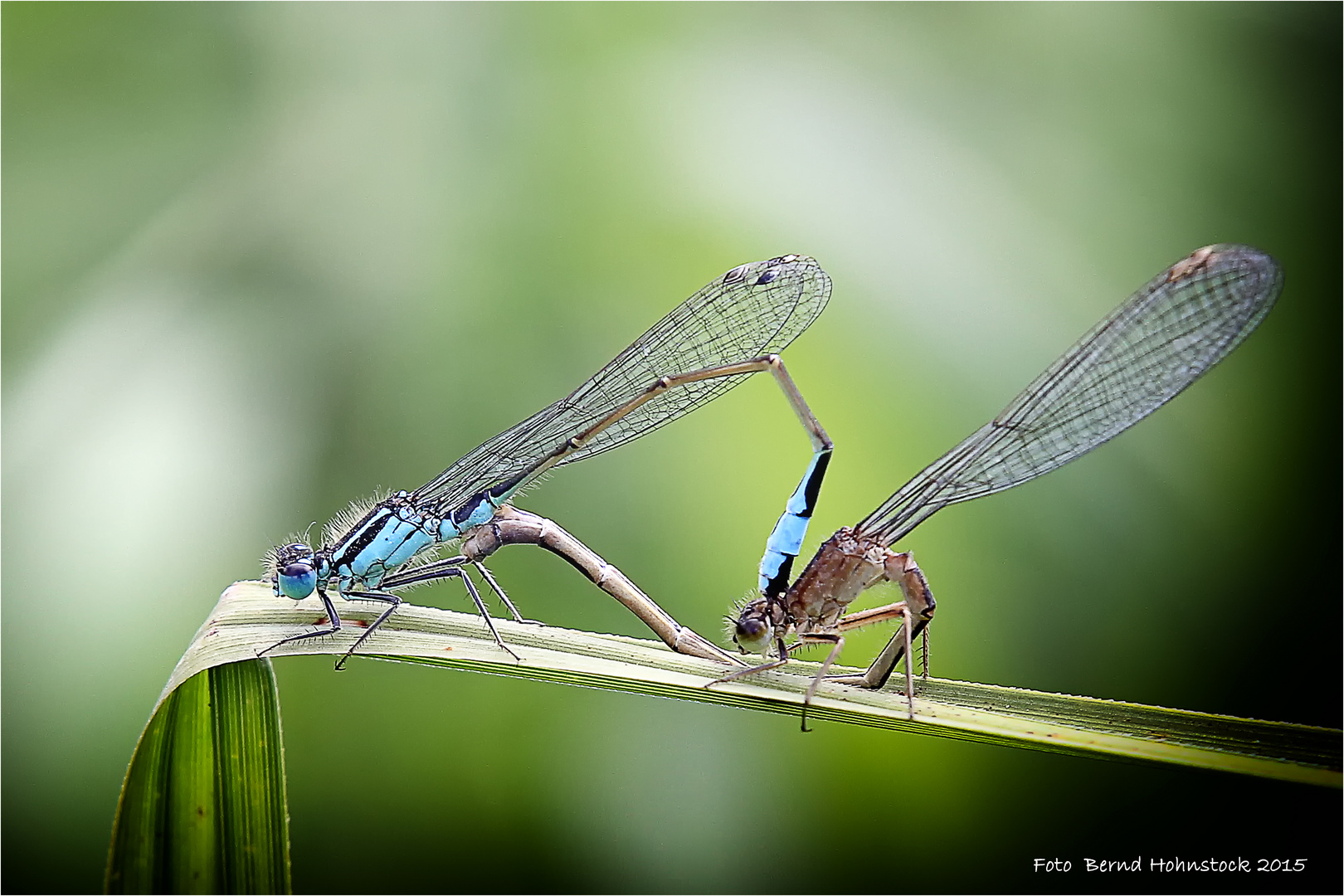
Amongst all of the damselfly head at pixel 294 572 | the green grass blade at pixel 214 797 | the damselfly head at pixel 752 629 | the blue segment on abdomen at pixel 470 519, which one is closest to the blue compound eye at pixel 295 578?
the damselfly head at pixel 294 572

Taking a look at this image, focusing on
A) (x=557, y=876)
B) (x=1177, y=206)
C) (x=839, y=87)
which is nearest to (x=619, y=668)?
(x=557, y=876)

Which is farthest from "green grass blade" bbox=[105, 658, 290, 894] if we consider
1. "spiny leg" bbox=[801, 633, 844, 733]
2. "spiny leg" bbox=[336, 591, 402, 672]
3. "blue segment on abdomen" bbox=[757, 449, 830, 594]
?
"blue segment on abdomen" bbox=[757, 449, 830, 594]

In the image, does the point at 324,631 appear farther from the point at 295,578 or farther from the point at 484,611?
the point at 484,611

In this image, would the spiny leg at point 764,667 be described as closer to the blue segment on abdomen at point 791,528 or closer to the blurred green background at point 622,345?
the blue segment on abdomen at point 791,528

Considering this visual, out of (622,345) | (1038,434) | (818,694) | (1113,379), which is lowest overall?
(818,694)

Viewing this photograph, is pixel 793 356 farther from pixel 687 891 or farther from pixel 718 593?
pixel 687 891

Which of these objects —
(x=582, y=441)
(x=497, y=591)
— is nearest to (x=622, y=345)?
(x=582, y=441)

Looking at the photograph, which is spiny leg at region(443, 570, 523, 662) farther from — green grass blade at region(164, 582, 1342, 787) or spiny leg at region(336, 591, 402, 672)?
spiny leg at region(336, 591, 402, 672)

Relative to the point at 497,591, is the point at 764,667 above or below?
below
